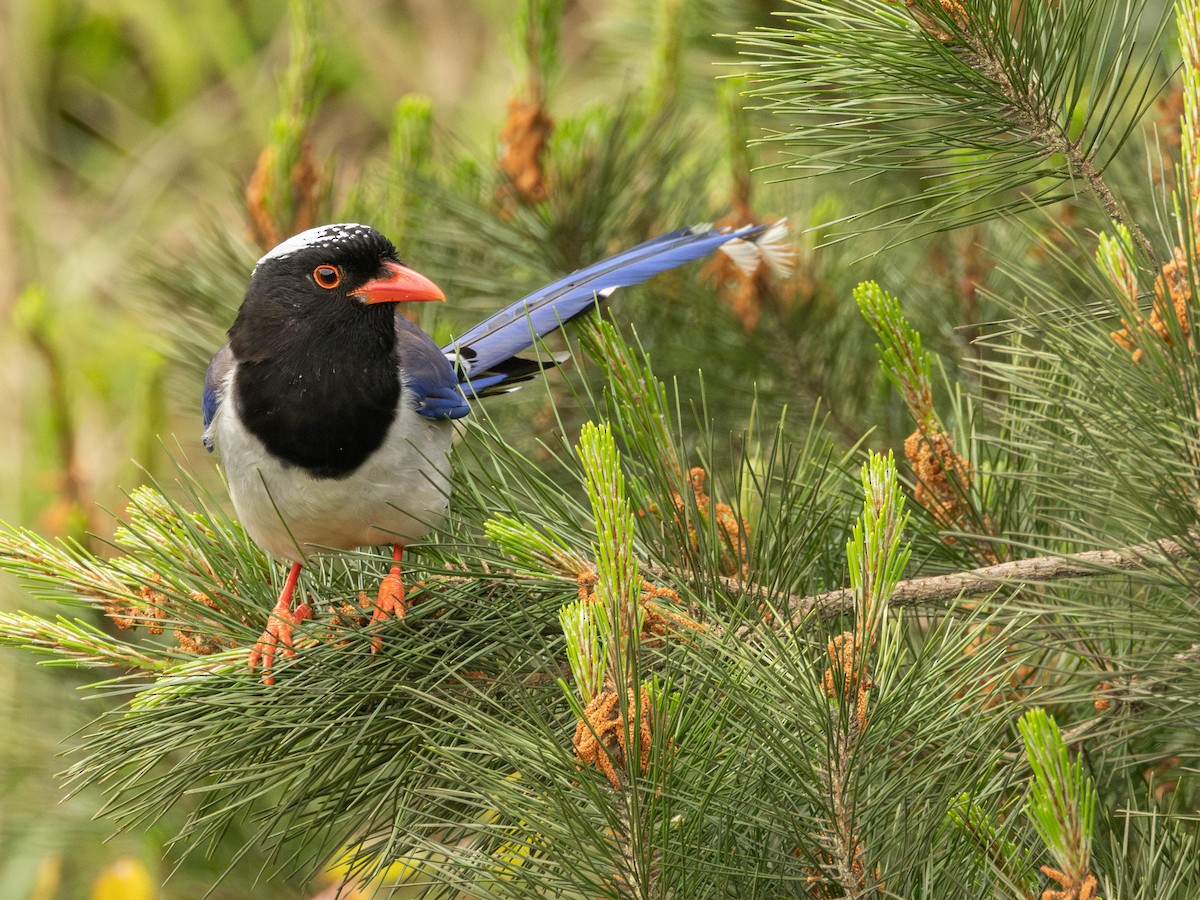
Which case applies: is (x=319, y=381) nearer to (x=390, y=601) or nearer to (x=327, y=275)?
(x=327, y=275)

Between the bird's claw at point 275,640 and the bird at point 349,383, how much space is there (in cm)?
3

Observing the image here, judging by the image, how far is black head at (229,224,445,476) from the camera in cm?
174

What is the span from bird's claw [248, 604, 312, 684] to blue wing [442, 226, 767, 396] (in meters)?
0.45

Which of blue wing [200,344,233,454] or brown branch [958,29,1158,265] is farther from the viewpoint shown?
blue wing [200,344,233,454]

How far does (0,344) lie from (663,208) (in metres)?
3.24

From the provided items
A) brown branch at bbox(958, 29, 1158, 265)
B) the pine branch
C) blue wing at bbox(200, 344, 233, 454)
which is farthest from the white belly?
brown branch at bbox(958, 29, 1158, 265)

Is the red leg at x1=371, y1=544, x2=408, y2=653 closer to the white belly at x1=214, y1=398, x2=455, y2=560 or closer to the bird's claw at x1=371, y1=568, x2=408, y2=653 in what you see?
the bird's claw at x1=371, y1=568, x2=408, y2=653

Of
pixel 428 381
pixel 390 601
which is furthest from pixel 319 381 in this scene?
pixel 390 601

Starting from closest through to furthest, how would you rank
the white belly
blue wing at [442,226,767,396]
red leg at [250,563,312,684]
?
red leg at [250,563,312,684]
the white belly
blue wing at [442,226,767,396]

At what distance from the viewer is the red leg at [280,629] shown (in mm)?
1376

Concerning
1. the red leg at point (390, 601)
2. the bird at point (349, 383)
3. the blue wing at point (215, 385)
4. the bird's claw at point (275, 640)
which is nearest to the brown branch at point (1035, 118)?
the bird at point (349, 383)

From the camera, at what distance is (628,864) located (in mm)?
1046

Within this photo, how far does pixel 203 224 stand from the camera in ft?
8.40

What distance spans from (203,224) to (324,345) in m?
0.90
